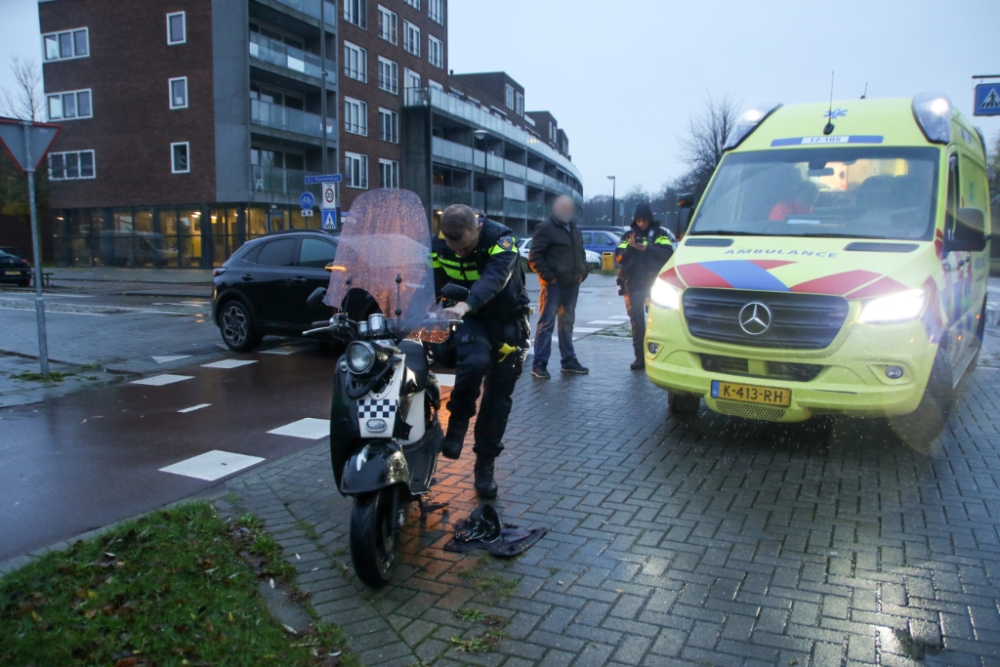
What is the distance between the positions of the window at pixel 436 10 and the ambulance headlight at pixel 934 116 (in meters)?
48.9

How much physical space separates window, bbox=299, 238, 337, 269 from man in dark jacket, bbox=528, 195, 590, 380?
3.09 meters

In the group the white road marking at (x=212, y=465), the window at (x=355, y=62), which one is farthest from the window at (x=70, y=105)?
the white road marking at (x=212, y=465)

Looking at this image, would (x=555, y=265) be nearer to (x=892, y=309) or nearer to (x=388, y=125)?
(x=892, y=309)

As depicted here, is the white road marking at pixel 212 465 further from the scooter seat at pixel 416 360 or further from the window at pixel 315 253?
the window at pixel 315 253

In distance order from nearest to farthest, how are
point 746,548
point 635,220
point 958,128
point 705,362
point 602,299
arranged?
point 746,548 → point 705,362 → point 958,128 → point 635,220 → point 602,299

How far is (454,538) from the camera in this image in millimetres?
4188

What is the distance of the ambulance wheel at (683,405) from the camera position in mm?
6637

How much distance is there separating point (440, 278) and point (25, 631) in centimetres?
256

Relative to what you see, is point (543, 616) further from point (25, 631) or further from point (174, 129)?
point (174, 129)

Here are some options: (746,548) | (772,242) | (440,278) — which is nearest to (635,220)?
(772,242)

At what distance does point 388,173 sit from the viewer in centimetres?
4578

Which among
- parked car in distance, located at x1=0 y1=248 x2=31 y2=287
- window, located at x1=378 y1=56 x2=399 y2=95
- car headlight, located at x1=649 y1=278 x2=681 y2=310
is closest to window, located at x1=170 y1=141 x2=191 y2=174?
parked car in distance, located at x1=0 y1=248 x2=31 y2=287

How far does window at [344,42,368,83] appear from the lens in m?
41.7

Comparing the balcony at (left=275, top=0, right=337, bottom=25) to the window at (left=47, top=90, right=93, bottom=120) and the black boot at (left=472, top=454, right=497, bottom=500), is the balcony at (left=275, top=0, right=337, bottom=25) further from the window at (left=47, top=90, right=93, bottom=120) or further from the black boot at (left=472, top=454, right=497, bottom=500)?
the black boot at (left=472, top=454, right=497, bottom=500)
